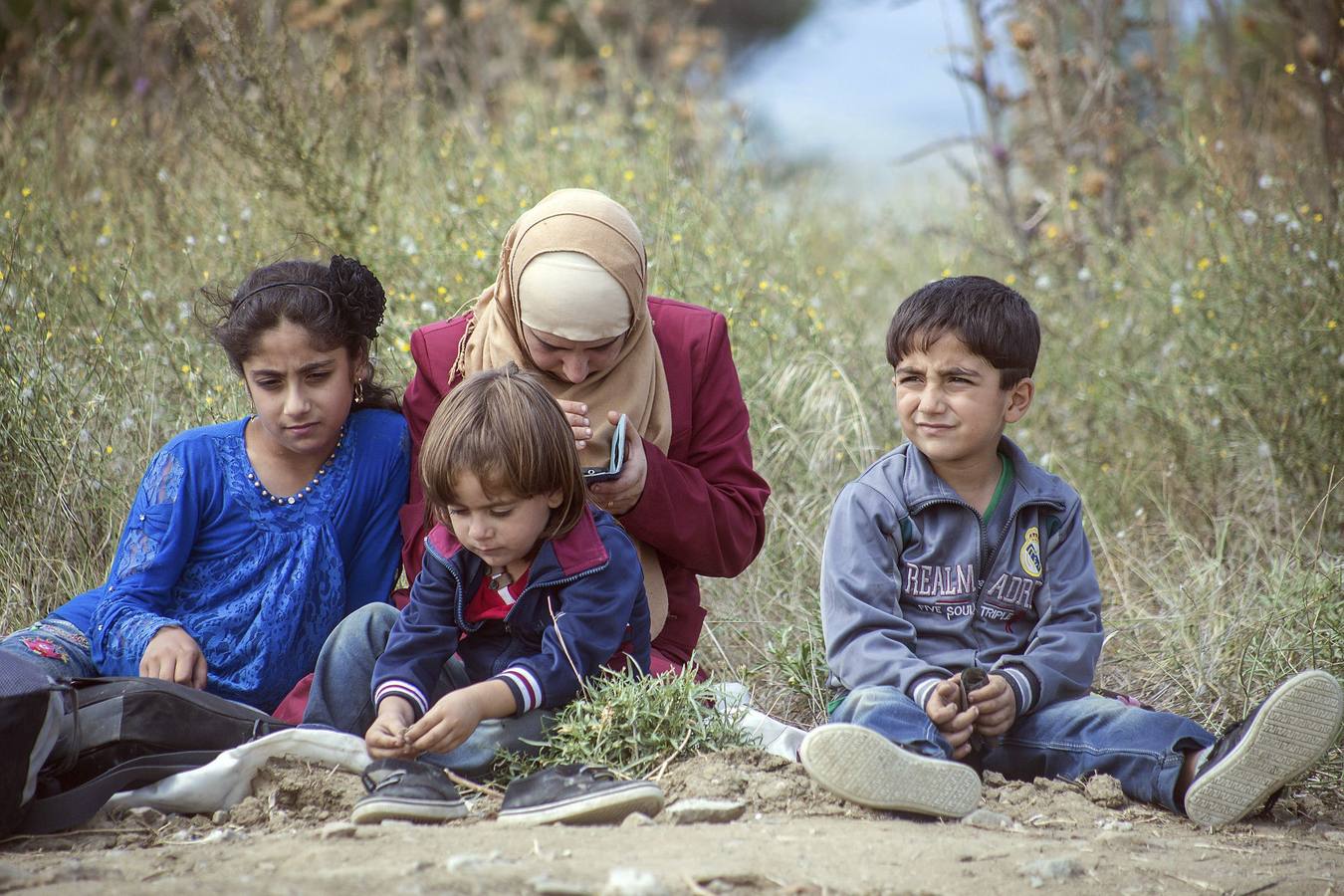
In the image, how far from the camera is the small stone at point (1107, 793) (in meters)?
2.77

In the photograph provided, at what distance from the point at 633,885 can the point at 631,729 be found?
79cm

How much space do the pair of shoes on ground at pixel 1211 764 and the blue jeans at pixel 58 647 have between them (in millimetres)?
1711

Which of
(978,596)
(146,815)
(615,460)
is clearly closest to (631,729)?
(615,460)

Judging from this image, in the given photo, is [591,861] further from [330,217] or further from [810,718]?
[330,217]

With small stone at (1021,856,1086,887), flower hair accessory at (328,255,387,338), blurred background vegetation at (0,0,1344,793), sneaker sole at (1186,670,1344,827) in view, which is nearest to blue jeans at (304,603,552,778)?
flower hair accessory at (328,255,387,338)

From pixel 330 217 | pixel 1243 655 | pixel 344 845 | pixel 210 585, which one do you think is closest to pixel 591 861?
pixel 344 845

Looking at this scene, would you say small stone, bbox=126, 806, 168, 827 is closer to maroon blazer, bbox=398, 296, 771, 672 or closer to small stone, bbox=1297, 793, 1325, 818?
maroon blazer, bbox=398, 296, 771, 672

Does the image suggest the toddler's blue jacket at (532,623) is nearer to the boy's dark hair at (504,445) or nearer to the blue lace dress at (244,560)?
the boy's dark hair at (504,445)

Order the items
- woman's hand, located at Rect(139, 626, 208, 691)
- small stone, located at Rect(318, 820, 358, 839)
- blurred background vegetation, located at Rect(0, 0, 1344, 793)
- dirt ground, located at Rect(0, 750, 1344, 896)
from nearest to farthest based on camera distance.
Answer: dirt ground, located at Rect(0, 750, 1344, 896) → small stone, located at Rect(318, 820, 358, 839) → woman's hand, located at Rect(139, 626, 208, 691) → blurred background vegetation, located at Rect(0, 0, 1344, 793)

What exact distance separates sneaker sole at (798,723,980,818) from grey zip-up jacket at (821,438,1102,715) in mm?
370

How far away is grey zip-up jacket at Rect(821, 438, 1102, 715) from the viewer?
9.53ft

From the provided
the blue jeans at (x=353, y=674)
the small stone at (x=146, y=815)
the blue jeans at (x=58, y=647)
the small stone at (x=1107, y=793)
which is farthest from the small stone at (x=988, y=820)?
the blue jeans at (x=58, y=647)

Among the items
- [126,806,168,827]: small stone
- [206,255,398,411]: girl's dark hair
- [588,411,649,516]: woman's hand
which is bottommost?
[126,806,168,827]: small stone

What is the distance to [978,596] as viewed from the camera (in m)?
2.99
